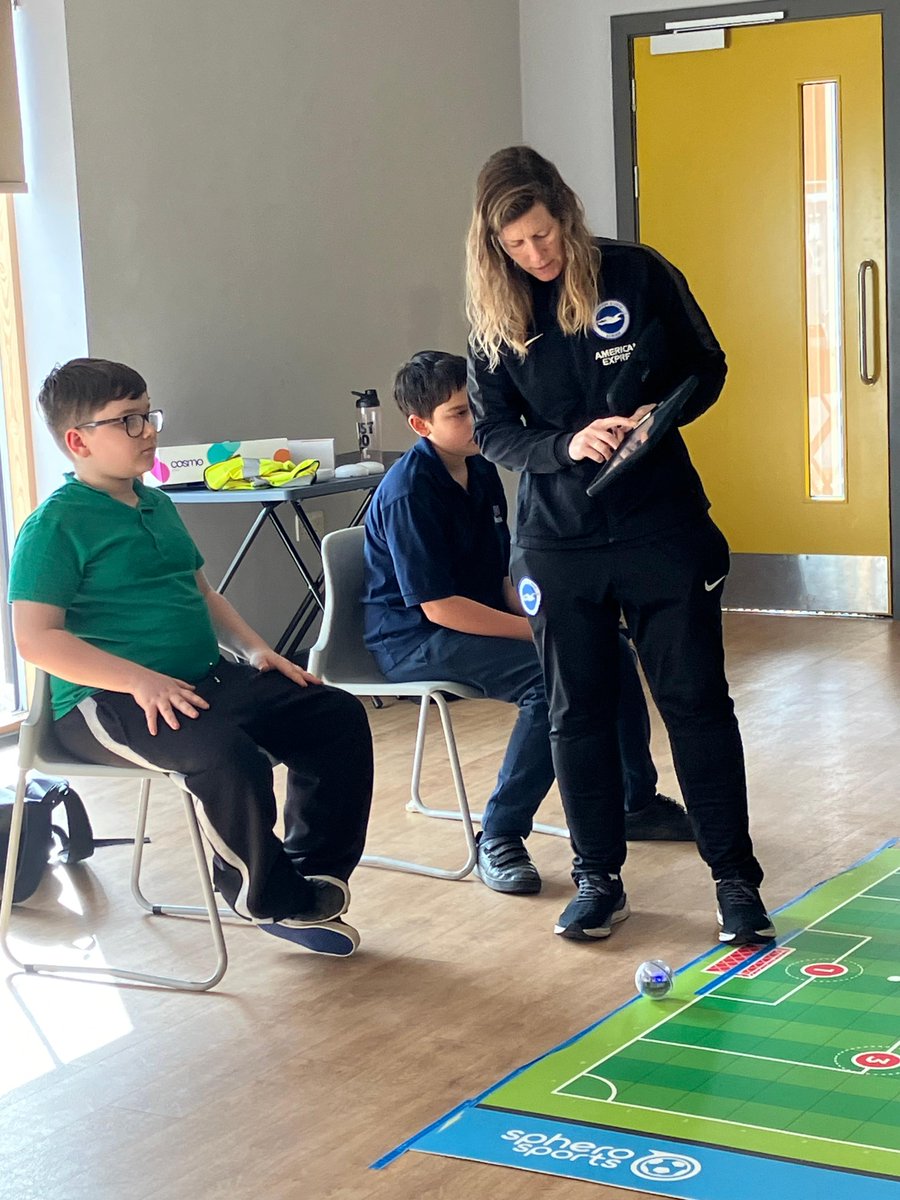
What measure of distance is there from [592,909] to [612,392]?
0.87 metres

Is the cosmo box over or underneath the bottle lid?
underneath

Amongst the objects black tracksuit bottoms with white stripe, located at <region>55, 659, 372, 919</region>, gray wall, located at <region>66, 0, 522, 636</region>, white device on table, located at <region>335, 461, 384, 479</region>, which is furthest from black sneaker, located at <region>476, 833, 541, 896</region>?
gray wall, located at <region>66, 0, 522, 636</region>

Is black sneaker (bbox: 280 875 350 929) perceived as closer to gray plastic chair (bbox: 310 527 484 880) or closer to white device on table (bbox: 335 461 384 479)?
gray plastic chair (bbox: 310 527 484 880)

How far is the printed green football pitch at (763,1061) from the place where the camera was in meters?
2.06

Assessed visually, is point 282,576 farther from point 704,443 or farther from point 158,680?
point 158,680

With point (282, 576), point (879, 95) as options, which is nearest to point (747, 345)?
point (879, 95)

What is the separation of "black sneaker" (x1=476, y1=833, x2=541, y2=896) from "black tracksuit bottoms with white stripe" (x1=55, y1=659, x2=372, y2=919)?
38cm

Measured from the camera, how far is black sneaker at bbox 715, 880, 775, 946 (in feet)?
8.85

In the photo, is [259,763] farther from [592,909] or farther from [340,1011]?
[592,909]

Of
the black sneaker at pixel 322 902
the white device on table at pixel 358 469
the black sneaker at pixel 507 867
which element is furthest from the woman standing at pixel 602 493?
the white device on table at pixel 358 469

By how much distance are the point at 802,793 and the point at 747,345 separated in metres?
2.68

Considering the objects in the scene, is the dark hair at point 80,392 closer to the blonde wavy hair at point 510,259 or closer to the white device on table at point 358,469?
the blonde wavy hair at point 510,259

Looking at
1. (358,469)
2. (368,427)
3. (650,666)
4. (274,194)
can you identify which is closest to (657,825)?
(650,666)

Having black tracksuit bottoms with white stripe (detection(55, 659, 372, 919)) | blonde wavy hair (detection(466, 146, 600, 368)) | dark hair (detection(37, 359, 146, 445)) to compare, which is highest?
blonde wavy hair (detection(466, 146, 600, 368))
